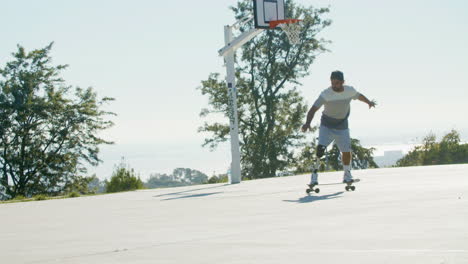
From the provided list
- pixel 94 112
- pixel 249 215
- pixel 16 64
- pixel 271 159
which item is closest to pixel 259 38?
pixel 271 159

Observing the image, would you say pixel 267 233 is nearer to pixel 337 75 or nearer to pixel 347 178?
pixel 347 178

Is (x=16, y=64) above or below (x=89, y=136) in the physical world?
above

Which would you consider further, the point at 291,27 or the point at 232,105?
the point at 291,27

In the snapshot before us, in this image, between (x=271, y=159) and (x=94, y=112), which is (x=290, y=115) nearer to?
(x=271, y=159)

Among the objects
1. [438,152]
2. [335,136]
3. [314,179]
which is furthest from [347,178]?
[438,152]

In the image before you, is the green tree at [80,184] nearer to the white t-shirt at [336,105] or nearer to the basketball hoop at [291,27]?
the basketball hoop at [291,27]

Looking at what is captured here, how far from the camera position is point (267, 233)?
4496mm

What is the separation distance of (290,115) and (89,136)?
1539 centimetres

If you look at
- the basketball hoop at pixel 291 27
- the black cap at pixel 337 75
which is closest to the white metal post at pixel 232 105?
the basketball hoop at pixel 291 27

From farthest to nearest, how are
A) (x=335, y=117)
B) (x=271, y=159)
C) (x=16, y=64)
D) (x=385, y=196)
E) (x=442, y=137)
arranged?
(x=271, y=159) < (x=16, y=64) < (x=442, y=137) < (x=335, y=117) < (x=385, y=196)

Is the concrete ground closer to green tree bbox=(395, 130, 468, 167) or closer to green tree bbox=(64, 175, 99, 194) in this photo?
green tree bbox=(395, 130, 468, 167)

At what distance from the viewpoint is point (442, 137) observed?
2406 cm

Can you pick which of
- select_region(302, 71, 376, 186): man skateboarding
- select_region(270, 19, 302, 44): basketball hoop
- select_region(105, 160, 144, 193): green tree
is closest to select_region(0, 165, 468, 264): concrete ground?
select_region(302, 71, 376, 186): man skateboarding

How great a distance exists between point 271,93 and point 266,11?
1080 inches
